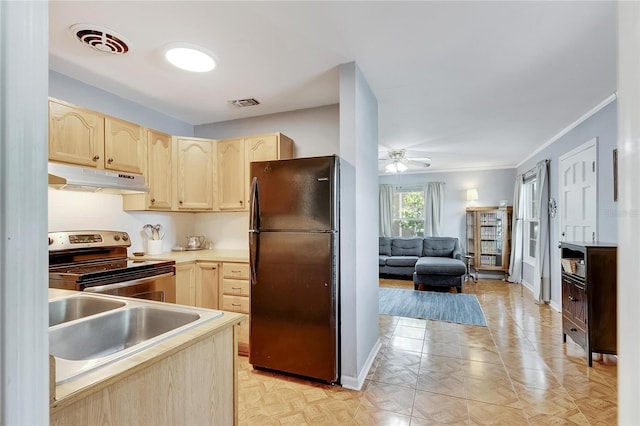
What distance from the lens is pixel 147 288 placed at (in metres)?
2.65

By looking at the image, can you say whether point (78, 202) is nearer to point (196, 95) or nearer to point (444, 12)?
point (196, 95)

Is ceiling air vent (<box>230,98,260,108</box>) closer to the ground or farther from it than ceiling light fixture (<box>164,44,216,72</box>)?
closer to the ground

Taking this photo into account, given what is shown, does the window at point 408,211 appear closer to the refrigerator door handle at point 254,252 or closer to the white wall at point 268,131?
the white wall at point 268,131

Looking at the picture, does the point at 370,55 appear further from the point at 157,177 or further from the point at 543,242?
the point at 543,242

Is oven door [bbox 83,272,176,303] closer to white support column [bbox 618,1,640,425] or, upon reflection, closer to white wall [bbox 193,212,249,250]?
white wall [bbox 193,212,249,250]

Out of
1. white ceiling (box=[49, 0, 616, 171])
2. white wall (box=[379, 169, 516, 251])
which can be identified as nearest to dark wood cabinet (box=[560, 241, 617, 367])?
white ceiling (box=[49, 0, 616, 171])

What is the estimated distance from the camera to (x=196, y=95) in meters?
3.03

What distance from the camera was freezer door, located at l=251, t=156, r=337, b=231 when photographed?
93.5 inches

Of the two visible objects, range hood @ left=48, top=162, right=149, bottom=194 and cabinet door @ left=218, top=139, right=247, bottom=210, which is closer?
range hood @ left=48, top=162, right=149, bottom=194

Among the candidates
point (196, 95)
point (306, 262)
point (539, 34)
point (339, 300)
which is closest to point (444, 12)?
point (539, 34)

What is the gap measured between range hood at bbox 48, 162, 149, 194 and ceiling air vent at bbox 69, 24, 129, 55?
0.88m

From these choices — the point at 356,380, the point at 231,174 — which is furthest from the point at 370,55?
the point at 356,380

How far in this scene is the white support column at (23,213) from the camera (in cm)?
41

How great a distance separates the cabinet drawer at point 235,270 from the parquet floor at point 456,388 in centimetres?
77
